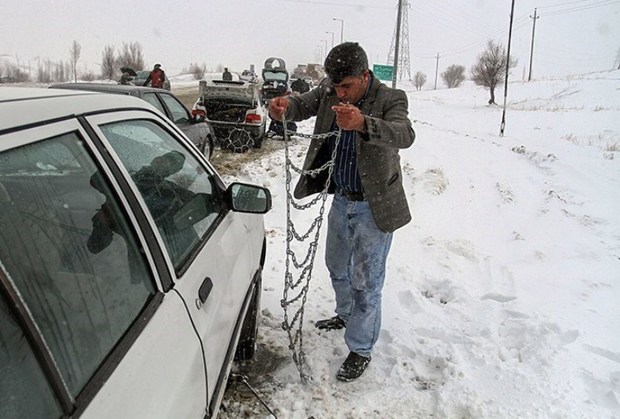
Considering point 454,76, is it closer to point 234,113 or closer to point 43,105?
point 234,113

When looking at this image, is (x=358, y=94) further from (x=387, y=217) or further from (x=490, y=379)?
(x=490, y=379)

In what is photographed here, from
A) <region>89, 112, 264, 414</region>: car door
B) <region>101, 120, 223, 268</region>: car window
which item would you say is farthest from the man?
<region>101, 120, 223, 268</region>: car window

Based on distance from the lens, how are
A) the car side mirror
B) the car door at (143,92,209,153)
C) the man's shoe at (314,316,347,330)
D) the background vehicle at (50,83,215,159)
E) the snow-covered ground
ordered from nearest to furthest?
the car side mirror → the snow-covered ground → the man's shoe at (314,316,347,330) → the background vehicle at (50,83,215,159) → the car door at (143,92,209,153)

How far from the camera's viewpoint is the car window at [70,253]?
40.4 inches

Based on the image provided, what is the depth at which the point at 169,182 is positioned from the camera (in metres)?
2.05

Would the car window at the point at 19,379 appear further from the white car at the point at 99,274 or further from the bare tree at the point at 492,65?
the bare tree at the point at 492,65

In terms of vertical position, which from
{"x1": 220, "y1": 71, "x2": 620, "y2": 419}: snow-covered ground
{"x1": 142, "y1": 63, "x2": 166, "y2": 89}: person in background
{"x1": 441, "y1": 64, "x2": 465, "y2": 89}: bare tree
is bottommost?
{"x1": 220, "y1": 71, "x2": 620, "y2": 419}: snow-covered ground

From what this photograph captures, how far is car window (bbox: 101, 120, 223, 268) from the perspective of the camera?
5.57ft

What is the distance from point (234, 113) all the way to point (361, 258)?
8839 millimetres

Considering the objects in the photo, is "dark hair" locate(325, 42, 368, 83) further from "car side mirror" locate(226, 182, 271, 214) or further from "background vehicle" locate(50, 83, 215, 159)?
"background vehicle" locate(50, 83, 215, 159)

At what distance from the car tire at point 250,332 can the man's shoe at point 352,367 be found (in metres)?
0.59

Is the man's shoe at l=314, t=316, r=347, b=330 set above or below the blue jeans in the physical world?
below

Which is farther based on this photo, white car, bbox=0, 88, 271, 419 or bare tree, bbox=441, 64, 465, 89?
bare tree, bbox=441, 64, 465, 89

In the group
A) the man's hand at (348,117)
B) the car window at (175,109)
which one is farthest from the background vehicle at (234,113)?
the man's hand at (348,117)
